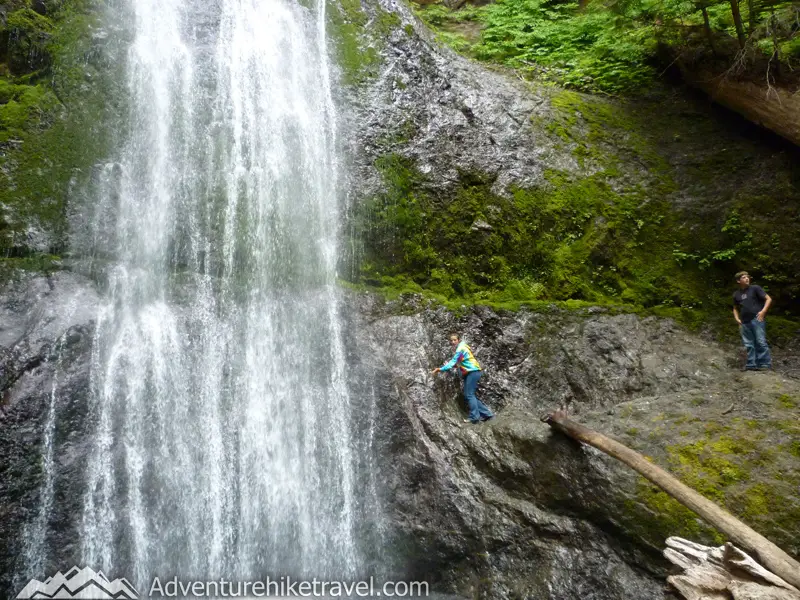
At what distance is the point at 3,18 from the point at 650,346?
10289mm

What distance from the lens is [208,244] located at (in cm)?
771

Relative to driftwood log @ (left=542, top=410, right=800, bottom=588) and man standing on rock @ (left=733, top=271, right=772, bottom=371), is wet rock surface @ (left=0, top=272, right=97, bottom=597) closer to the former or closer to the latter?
driftwood log @ (left=542, top=410, right=800, bottom=588)

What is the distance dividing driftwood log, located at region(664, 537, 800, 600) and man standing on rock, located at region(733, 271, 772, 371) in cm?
388

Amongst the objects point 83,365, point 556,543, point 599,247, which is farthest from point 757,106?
point 83,365

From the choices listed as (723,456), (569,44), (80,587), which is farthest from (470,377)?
(569,44)

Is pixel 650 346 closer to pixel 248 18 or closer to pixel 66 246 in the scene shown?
pixel 66 246

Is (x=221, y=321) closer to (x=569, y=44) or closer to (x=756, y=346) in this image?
(x=756, y=346)

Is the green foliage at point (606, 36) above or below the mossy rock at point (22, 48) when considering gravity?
above

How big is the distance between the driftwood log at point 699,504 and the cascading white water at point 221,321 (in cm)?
267

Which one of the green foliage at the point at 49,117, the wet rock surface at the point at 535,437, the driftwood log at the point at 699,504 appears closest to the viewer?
the driftwood log at the point at 699,504

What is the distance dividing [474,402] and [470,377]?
0.31 metres

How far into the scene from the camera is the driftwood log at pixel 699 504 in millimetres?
3410

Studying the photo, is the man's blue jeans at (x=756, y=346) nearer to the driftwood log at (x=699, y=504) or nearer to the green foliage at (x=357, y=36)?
the driftwood log at (x=699, y=504)

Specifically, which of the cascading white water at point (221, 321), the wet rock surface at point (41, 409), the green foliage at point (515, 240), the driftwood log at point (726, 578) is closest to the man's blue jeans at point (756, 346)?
the green foliage at point (515, 240)
